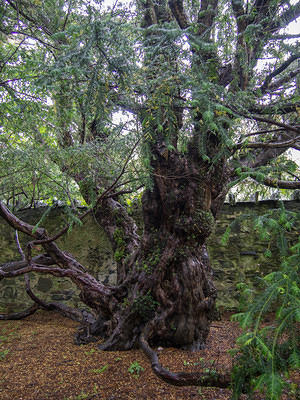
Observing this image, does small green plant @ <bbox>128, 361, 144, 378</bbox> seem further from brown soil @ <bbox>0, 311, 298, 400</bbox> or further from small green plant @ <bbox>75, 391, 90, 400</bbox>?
small green plant @ <bbox>75, 391, 90, 400</bbox>

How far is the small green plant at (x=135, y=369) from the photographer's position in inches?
86.9

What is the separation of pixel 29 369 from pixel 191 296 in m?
1.57

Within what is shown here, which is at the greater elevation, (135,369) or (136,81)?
(136,81)

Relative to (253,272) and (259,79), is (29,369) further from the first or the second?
(259,79)

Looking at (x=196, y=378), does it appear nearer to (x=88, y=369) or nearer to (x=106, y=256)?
(x=88, y=369)

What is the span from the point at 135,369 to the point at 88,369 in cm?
40

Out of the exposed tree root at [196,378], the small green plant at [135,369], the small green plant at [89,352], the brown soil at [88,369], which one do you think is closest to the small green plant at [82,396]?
the brown soil at [88,369]

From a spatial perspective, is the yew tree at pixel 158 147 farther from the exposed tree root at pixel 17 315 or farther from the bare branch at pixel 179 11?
the exposed tree root at pixel 17 315

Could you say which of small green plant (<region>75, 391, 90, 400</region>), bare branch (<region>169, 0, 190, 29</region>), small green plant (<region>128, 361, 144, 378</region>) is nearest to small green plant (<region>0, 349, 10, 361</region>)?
small green plant (<region>75, 391, 90, 400</region>)

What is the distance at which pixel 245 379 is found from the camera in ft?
4.15

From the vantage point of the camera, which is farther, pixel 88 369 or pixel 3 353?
pixel 3 353

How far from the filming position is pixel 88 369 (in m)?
2.31

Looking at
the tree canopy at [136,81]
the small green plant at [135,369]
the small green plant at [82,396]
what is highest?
the tree canopy at [136,81]

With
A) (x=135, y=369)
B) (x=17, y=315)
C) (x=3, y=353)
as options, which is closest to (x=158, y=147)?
(x=135, y=369)
